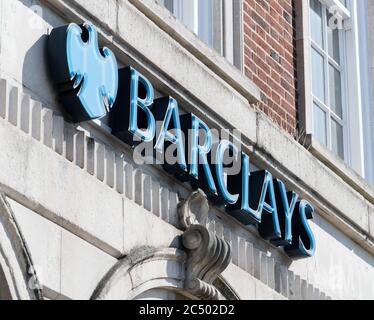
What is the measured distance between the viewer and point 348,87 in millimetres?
14344

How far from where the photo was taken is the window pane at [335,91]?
1405cm

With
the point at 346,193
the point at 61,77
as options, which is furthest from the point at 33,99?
the point at 346,193

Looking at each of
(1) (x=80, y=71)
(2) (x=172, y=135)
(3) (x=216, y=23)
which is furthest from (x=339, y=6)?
(1) (x=80, y=71)

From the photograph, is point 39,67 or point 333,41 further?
point 333,41

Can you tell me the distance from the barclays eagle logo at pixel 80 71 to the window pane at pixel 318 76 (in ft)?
14.7

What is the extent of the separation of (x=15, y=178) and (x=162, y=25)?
93.8 inches

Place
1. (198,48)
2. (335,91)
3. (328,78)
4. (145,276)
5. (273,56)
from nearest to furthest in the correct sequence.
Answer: (145,276)
(198,48)
(273,56)
(328,78)
(335,91)

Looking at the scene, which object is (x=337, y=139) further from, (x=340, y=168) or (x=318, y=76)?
(x=340, y=168)

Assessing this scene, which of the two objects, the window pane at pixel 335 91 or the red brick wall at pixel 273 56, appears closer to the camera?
the red brick wall at pixel 273 56

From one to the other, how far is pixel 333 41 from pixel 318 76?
81 cm

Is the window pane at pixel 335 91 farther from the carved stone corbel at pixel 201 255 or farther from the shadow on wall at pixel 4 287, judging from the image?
the shadow on wall at pixel 4 287

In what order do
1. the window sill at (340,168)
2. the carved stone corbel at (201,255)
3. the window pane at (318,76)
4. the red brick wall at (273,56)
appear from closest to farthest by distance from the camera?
1. the carved stone corbel at (201,255)
2. the red brick wall at (273,56)
3. the window sill at (340,168)
4. the window pane at (318,76)

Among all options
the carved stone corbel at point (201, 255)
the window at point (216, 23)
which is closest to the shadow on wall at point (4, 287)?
the carved stone corbel at point (201, 255)

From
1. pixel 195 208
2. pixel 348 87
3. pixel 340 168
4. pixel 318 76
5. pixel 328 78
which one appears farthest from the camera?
pixel 348 87
